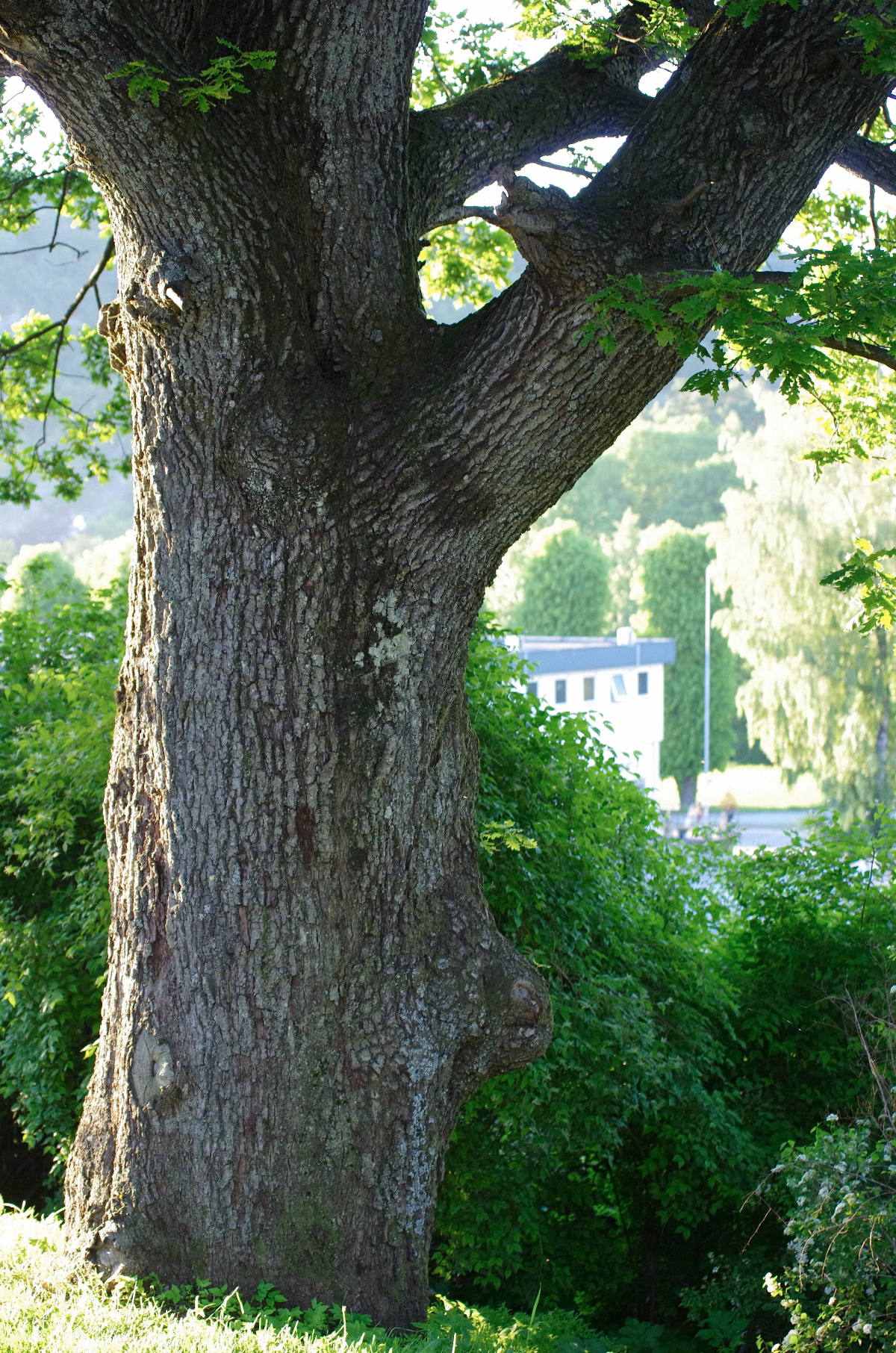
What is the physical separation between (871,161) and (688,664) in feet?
132

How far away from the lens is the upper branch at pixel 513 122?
4816 mm

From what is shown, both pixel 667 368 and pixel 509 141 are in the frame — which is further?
pixel 509 141

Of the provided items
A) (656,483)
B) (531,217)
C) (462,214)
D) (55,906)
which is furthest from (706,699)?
(656,483)

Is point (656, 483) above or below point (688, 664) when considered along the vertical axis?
above

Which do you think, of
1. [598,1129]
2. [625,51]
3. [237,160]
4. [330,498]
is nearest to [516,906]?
[598,1129]

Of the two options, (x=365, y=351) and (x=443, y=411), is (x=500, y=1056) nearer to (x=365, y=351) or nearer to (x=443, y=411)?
(x=443, y=411)

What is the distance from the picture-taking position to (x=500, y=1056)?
402 cm

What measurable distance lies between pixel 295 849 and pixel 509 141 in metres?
3.52

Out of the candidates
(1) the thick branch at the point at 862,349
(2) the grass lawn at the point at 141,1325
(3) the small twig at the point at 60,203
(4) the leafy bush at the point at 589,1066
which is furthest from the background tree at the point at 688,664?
(2) the grass lawn at the point at 141,1325

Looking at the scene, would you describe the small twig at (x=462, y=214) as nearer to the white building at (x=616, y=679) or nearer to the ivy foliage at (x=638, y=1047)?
the ivy foliage at (x=638, y=1047)

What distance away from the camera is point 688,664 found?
44312 millimetres

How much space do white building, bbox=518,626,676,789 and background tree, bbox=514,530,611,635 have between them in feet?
60.7

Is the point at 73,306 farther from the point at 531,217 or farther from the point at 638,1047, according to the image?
the point at 638,1047

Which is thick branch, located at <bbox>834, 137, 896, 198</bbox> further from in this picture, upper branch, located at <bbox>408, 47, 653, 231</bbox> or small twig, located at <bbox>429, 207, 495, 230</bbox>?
small twig, located at <bbox>429, 207, 495, 230</bbox>
